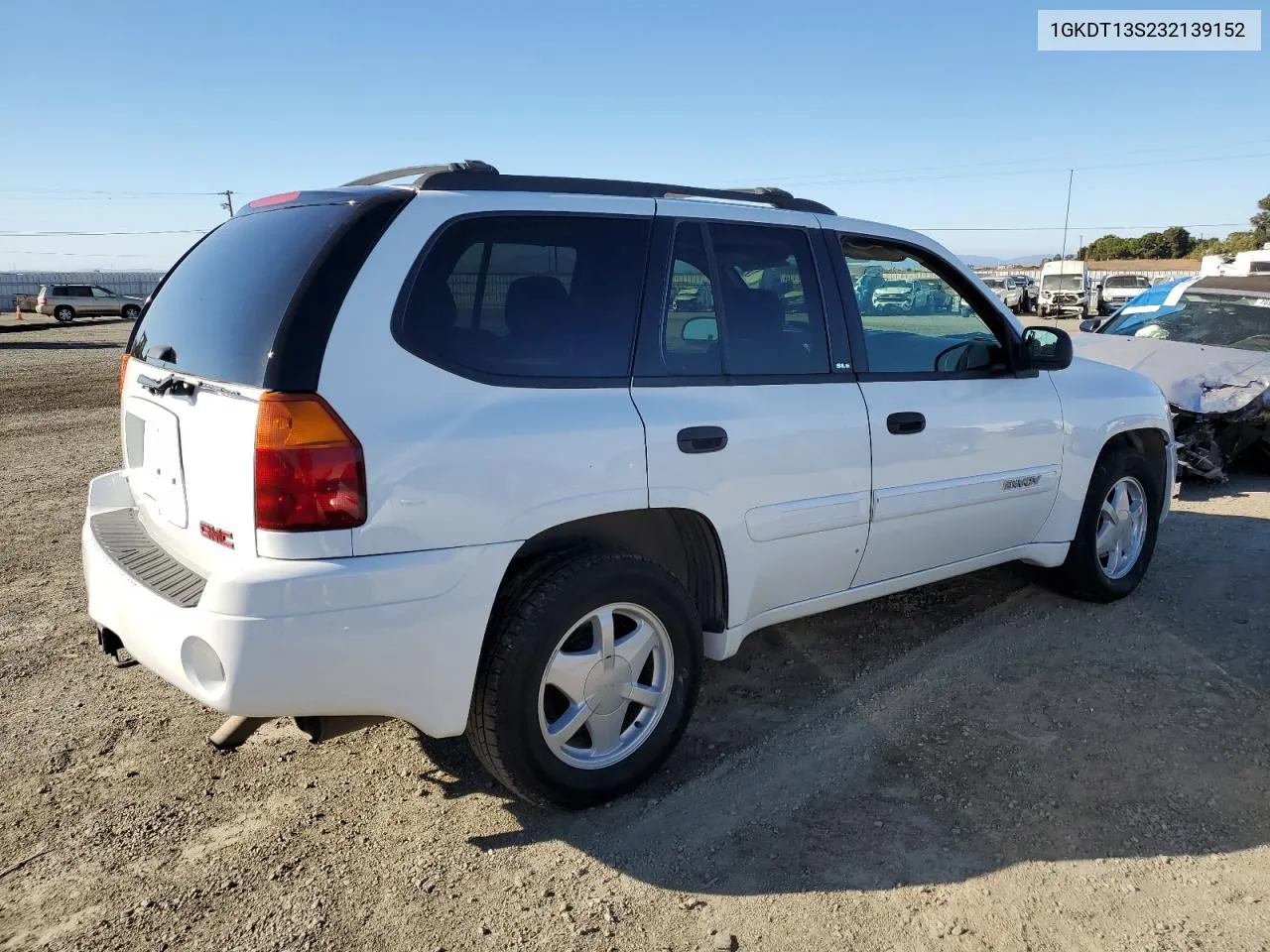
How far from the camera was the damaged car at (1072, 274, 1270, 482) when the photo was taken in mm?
7336

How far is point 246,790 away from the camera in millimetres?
3078

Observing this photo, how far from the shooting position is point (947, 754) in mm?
3330

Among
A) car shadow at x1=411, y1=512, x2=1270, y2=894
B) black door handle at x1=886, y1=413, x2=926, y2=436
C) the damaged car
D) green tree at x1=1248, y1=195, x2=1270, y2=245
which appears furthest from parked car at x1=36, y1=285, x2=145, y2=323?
green tree at x1=1248, y1=195, x2=1270, y2=245

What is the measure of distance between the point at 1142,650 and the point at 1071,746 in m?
1.12

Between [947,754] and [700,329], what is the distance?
1713mm

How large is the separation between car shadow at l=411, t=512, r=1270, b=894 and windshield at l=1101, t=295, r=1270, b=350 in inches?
178

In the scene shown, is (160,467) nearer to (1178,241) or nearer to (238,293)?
(238,293)

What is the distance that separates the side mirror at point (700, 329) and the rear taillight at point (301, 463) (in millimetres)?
1195

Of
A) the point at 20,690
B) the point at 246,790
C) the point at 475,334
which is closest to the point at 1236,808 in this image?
the point at 475,334

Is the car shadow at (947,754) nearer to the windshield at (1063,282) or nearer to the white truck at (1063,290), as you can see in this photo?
the white truck at (1063,290)

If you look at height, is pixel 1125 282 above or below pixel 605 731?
above

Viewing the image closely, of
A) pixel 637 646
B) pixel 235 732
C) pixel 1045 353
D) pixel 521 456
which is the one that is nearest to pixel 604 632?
pixel 637 646

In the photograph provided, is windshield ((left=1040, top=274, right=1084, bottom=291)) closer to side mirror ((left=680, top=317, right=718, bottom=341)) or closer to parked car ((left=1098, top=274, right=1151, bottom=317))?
parked car ((left=1098, top=274, right=1151, bottom=317))

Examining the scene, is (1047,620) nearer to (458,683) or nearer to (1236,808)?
(1236,808)
